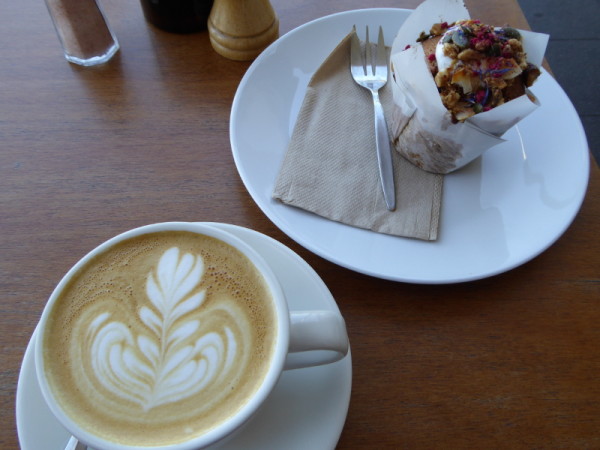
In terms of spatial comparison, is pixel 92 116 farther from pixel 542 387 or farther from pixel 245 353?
pixel 542 387

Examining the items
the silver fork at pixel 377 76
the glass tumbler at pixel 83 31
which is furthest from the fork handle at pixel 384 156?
the glass tumbler at pixel 83 31

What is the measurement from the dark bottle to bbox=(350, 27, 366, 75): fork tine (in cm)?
27

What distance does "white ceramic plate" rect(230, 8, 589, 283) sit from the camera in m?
0.65

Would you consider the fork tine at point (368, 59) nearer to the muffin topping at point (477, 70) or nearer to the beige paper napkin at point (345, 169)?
the beige paper napkin at point (345, 169)

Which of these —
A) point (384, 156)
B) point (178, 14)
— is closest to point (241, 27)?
point (178, 14)

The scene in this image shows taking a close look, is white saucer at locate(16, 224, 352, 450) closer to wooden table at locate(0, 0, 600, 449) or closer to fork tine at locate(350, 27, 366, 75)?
wooden table at locate(0, 0, 600, 449)

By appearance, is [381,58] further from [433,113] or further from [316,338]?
[316,338]

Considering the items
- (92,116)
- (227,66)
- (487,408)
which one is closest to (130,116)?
(92,116)

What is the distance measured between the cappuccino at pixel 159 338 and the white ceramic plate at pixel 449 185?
6.4 inches

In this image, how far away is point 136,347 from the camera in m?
0.47

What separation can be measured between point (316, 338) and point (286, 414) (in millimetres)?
100

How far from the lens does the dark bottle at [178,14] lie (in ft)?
2.85

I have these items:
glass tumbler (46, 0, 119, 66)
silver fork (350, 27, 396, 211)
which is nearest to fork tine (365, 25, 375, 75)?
silver fork (350, 27, 396, 211)

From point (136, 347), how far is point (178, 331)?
0.14 ft
